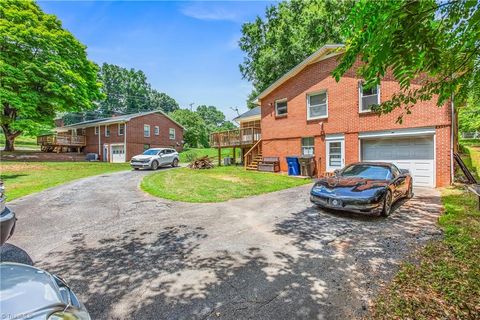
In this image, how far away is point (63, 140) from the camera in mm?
29500

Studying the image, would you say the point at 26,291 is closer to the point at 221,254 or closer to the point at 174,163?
the point at 221,254

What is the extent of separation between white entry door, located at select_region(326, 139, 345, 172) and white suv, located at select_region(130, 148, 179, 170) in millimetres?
12373

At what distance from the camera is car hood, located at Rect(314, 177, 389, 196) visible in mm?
6055

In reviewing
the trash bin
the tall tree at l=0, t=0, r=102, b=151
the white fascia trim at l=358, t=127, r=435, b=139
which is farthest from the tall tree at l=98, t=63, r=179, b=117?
the white fascia trim at l=358, t=127, r=435, b=139

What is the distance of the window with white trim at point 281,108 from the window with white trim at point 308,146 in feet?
7.89

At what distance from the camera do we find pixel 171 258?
4.07 metres

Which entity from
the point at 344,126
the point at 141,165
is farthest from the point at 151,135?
the point at 344,126

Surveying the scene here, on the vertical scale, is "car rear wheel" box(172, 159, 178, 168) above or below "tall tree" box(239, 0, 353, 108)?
below

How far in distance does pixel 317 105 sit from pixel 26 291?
14.5 m

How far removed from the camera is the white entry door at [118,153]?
27.5m

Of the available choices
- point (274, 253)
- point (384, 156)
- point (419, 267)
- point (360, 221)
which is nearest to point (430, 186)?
point (384, 156)

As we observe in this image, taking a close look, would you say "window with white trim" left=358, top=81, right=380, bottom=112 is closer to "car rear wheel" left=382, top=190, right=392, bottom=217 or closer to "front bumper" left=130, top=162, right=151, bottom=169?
"car rear wheel" left=382, top=190, right=392, bottom=217

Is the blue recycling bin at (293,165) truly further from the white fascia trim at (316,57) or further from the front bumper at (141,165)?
the front bumper at (141,165)

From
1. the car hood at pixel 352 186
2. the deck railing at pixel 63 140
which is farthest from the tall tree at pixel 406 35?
the deck railing at pixel 63 140
